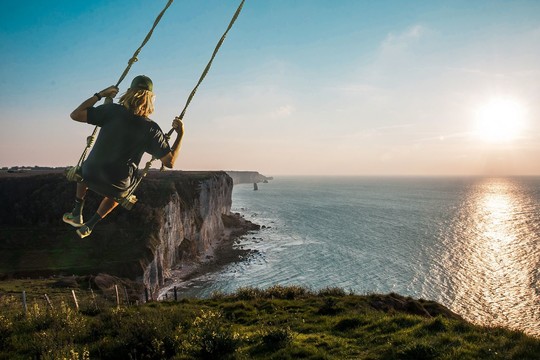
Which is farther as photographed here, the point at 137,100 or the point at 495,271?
the point at 495,271

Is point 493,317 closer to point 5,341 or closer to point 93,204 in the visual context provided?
point 5,341

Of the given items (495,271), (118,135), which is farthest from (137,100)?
(495,271)

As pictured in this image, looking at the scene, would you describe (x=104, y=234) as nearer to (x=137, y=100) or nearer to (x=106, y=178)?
(x=106, y=178)

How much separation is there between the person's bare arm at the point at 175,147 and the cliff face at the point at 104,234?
38.9 meters

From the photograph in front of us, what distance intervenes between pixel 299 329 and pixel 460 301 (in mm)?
33630

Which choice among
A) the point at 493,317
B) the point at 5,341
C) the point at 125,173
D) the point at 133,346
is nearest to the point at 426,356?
the point at 133,346

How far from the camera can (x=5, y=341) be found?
10227 mm

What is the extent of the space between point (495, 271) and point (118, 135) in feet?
196

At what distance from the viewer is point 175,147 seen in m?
4.69

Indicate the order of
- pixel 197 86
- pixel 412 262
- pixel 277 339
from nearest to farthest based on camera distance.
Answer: pixel 197 86 → pixel 277 339 → pixel 412 262

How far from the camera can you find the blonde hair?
4230mm

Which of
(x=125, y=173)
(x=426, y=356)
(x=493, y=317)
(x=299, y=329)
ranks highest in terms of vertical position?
(x=125, y=173)

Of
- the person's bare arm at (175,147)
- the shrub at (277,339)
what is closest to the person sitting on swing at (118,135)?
the person's bare arm at (175,147)

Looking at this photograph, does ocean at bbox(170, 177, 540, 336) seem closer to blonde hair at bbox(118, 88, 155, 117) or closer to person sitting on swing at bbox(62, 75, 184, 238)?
person sitting on swing at bbox(62, 75, 184, 238)
